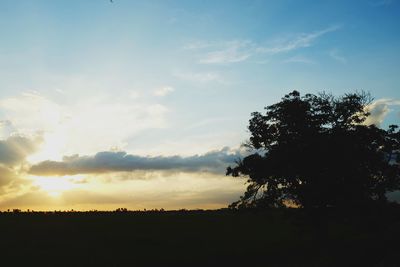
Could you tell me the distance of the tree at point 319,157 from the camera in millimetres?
34344

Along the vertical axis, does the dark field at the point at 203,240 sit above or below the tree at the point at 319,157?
below

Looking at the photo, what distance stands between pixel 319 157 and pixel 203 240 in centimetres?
2659

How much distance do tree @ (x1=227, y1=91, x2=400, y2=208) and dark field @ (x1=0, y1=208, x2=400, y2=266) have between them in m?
1.76

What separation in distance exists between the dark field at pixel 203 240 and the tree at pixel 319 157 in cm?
176

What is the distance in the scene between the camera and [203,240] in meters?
55.4

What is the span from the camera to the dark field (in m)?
32.4

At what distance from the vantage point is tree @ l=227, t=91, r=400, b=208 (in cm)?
3434

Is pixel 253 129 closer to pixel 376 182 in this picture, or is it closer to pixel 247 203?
pixel 247 203

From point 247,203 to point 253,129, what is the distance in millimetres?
7046

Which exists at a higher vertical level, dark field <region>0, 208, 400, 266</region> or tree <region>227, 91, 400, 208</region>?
tree <region>227, 91, 400, 208</region>

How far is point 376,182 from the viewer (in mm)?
35688

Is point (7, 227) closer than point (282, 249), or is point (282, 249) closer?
point (282, 249)

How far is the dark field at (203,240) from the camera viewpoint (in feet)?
106

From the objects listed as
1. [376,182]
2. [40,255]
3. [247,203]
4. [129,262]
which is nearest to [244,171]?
[247,203]
